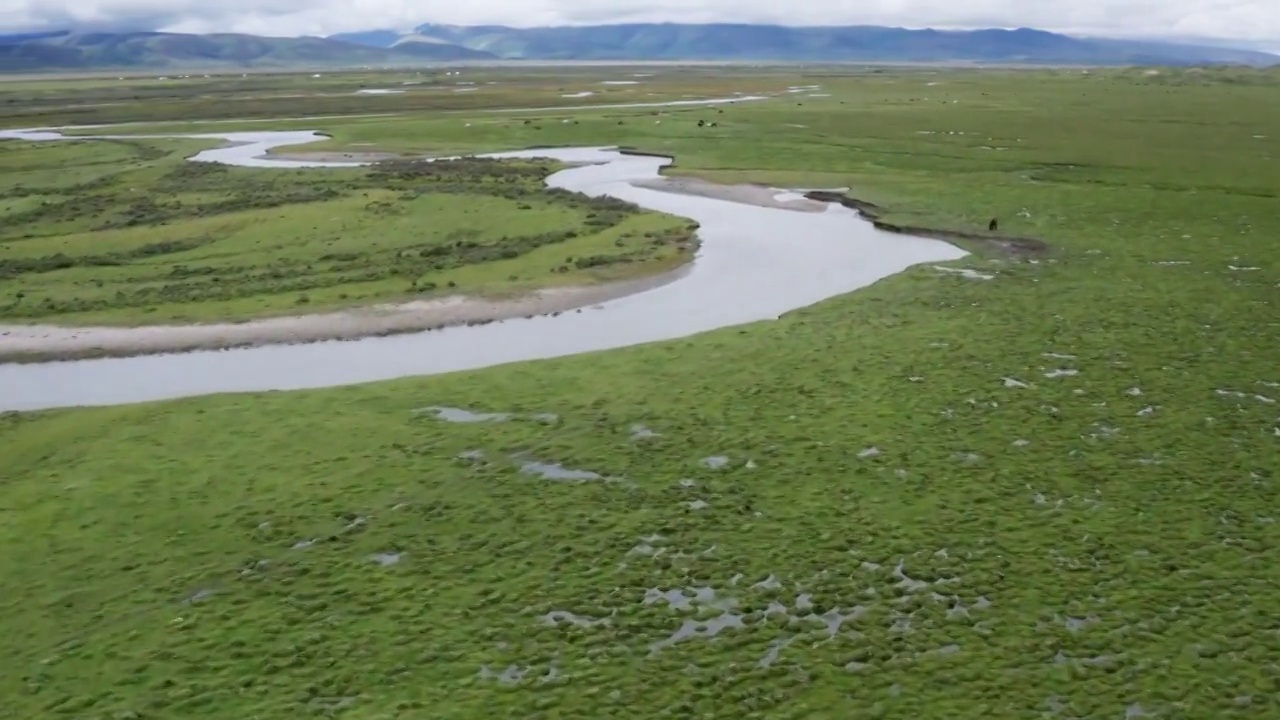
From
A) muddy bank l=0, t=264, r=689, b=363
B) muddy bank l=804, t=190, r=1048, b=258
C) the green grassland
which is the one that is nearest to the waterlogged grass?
muddy bank l=0, t=264, r=689, b=363

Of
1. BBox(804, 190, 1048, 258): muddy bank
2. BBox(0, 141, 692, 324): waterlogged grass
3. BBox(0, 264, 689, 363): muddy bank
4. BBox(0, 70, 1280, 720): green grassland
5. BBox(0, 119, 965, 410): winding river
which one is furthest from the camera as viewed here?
BBox(804, 190, 1048, 258): muddy bank

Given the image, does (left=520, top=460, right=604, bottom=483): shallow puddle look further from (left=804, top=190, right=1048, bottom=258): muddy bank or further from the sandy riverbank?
(left=804, top=190, right=1048, bottom=258): muddy bank

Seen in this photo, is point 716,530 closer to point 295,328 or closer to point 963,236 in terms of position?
point 295,328

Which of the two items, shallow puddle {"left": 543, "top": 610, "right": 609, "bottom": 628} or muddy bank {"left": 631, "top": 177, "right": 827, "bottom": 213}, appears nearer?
shallow puddle {"left": 543, "top": 610, "right": 609, "bottom": 628}

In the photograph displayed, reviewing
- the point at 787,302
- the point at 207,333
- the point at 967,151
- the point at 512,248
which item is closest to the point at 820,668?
the point at 787,302

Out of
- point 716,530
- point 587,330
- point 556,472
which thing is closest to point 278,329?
point 587,330

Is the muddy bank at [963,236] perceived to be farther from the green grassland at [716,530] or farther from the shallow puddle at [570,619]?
the shallow puddle at [570,619]

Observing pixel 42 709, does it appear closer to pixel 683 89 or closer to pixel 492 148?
pixel 492 148
